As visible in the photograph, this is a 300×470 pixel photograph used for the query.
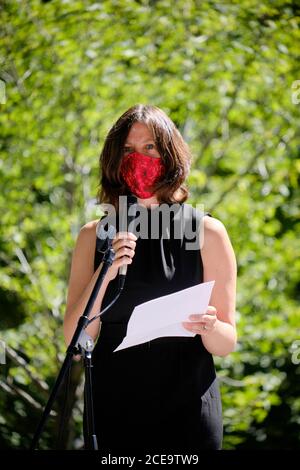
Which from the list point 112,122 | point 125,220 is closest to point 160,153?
point 125,220

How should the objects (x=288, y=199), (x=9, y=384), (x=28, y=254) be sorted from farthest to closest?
(x=288, y=199) < (x=28, y=254) < (x=9, y=384)

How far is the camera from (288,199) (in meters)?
5.05

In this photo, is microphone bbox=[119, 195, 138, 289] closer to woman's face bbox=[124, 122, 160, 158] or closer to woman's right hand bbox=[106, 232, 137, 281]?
woman's right hand bbox=[106, 232, 137, 281]

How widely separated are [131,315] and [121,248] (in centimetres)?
23

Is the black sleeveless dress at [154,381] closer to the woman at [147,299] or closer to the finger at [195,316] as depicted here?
the woman at [147,299]

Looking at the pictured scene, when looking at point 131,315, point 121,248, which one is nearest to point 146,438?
point 131,315

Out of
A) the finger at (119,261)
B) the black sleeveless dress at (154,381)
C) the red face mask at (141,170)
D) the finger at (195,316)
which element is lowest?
the black sleeveless dress at (154,381)

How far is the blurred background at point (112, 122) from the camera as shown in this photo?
401 centimetres

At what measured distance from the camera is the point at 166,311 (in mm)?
1850

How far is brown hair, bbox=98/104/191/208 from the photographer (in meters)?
2.18

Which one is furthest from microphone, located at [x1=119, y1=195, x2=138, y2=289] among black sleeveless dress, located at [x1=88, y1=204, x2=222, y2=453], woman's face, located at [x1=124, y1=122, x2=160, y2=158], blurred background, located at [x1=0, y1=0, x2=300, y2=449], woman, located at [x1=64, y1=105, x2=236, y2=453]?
blurred background, located at [x1=0, y1=0, x2=300, y2=449]

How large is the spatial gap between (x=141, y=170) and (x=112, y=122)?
82.6 inches

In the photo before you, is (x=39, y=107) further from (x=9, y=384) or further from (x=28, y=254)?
(x=9, y=384)

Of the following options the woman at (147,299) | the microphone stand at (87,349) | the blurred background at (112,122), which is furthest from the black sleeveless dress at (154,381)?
the blurred background at (112,122)
